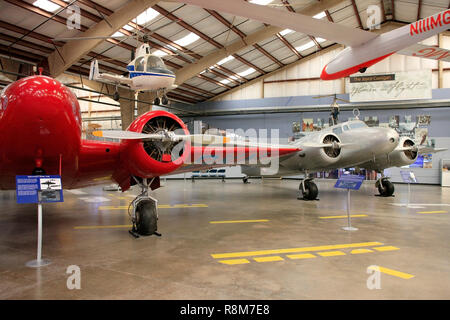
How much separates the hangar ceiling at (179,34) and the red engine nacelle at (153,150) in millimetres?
8864

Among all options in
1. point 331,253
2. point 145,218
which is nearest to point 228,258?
point 331,253

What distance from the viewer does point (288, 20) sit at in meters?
4.63

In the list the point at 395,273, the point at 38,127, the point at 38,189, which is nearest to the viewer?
the point at 395,273

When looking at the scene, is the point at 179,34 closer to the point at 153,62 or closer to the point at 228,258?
the point at 153,62

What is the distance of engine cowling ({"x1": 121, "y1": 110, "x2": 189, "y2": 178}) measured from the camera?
5.95 m

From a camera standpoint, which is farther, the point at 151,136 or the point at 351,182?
the point at 351,182

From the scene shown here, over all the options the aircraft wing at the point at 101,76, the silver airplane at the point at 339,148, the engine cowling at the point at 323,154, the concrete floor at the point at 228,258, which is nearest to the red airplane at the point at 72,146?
the concrete floor at the point at 228,258

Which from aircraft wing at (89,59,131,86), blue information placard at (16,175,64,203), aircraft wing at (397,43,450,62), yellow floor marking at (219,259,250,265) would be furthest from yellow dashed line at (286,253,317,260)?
aircraft wing at (89,59,131,86)

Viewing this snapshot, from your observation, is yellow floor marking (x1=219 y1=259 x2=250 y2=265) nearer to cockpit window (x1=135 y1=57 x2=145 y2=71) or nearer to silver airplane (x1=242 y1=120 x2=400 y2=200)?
silver airplane (x1=242 y1=120 x2=400 y2=200)

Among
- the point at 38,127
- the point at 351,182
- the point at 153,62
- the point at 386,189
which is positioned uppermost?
the point at 153,62

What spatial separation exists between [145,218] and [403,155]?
12.8 m

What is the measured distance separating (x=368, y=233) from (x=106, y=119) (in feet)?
106
